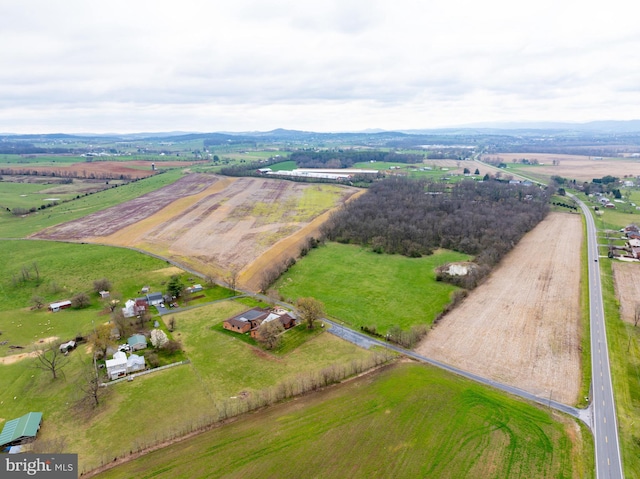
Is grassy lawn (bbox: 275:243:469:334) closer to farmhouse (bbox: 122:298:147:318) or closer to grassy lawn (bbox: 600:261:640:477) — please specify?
farmhouse (bbox: 122:298:147:318)

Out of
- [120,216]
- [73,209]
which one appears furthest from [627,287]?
[73,209]

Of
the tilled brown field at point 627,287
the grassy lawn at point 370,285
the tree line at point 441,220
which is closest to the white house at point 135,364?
the grassy lawn at point 370,285

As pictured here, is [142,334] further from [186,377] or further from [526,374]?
[526,374]

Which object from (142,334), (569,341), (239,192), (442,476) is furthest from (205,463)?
(239,192)

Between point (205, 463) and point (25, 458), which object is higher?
point (25, 458)

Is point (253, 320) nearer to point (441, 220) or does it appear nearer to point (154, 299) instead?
point (154, 299)

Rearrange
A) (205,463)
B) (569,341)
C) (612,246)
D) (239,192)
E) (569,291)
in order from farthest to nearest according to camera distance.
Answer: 1. (239,192)
2. (612,246)
3. (569,291)
4. (569,341)
5. (205,463)

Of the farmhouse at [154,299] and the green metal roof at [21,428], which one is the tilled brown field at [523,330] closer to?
the farmhouse at [154,299]
